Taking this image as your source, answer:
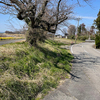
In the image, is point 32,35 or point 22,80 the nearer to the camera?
point 22,80

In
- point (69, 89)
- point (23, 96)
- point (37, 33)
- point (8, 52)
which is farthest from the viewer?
point (37, 33)

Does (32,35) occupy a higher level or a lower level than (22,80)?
higher

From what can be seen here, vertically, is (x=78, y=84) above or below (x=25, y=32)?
below

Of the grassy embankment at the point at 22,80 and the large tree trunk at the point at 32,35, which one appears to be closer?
the grassy embankment at the point at 22,80

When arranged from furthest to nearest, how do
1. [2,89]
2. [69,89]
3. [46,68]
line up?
1. [46,68]
2. [69,89]
3. [2,89]

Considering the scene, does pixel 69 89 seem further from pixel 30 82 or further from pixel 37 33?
pixel 37 33

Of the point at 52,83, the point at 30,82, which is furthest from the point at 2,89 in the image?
the point at 52,83

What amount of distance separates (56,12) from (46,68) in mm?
5272

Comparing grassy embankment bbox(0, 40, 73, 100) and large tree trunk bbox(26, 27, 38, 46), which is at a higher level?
large tree trunk bbox(26, 27, 38, 46)

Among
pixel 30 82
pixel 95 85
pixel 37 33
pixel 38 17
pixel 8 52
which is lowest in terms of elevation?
pixel 95 85

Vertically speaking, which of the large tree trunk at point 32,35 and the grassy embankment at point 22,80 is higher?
the large tree trunk at point 32,35

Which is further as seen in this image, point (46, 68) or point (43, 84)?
point (46, 68)

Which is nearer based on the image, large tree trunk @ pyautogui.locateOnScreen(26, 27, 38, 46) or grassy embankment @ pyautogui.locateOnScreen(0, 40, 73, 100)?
grassy embankment @ pyautogui.locateOnScreen(0, 40, 73, 100)

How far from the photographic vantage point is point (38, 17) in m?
9.02
